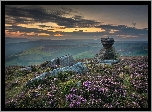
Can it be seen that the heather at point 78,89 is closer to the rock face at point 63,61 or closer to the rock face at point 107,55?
the rock face at point 63,61

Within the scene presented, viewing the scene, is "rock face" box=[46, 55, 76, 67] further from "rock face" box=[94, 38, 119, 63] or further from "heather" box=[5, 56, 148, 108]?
"rock face" box=[94, 38, 119, 63]

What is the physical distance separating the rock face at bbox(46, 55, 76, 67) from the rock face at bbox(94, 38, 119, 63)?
61.1 inches

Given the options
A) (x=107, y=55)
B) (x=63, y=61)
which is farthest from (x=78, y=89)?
(x=107, y=55)

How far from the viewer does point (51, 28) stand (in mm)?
14859

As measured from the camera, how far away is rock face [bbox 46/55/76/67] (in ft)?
54.8

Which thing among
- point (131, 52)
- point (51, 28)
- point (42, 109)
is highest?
point (51, 28)

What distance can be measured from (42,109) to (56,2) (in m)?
5.29

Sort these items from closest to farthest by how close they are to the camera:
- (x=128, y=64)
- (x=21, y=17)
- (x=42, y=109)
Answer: (x=42, y=109)
(x=21, y=17)
(x=128, y=64)

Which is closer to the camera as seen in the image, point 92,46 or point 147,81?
point 147,81

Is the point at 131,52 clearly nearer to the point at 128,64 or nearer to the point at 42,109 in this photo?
the point at 128,64

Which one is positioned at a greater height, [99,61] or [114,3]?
[114,3]

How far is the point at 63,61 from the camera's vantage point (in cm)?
1736

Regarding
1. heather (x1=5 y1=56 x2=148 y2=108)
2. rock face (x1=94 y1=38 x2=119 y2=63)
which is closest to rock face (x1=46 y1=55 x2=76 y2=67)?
heather (x1=5 y1=56 x2=148 y2=108)

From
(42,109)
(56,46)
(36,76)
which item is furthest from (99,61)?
(42,109)
